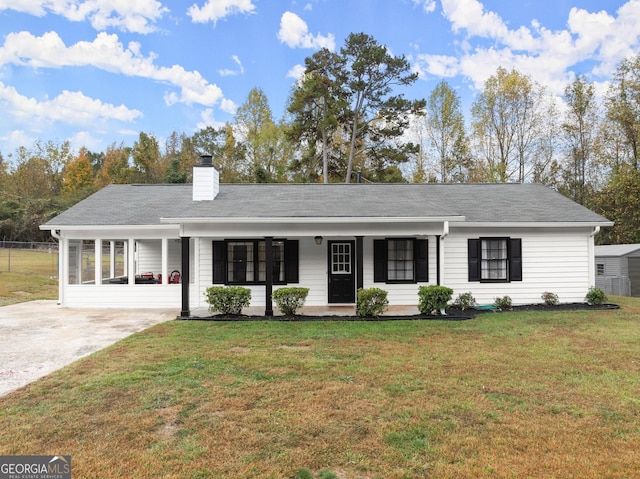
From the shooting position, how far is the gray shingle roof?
33.8 ft

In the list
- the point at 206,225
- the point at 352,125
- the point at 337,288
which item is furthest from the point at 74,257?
the point at 352,125

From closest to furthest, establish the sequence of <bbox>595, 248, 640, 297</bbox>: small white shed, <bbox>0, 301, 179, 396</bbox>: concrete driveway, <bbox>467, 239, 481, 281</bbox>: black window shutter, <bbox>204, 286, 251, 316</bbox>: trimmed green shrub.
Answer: <bbox>0, 301, 179, 396</bbox>: concrete driveway < <bbox>204, 286, 251, 316</bbox>: trimmed green shrub < <bbox>467, 239, 481, 281</bbox>: black window shutter < <bbox>595, 248, 640, 297</bbox>: small white shed

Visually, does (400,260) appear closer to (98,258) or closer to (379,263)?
(379,263)

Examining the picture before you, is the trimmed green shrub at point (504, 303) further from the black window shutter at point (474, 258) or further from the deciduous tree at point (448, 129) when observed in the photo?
the deciduous tree at point (448, 129)

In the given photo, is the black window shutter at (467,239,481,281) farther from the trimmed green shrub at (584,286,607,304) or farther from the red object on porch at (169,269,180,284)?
the red object on porch at (169,269,180,284)

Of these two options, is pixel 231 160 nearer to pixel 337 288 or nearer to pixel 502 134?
pixel 502 134

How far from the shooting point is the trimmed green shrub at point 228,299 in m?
9.66

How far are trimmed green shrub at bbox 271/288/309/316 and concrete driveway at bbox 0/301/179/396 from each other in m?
2.71

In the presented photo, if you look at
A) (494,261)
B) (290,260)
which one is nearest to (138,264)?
(290,260)

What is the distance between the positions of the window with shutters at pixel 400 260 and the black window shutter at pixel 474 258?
1.19m

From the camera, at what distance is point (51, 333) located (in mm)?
8133

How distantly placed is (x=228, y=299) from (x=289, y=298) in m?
1.45

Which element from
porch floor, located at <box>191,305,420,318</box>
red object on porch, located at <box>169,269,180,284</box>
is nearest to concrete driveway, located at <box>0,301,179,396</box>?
porch floor, located at <box>191,305,420,318</box>

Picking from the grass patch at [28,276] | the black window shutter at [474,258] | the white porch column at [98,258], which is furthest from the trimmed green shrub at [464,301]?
the grass patch at [28,276]
